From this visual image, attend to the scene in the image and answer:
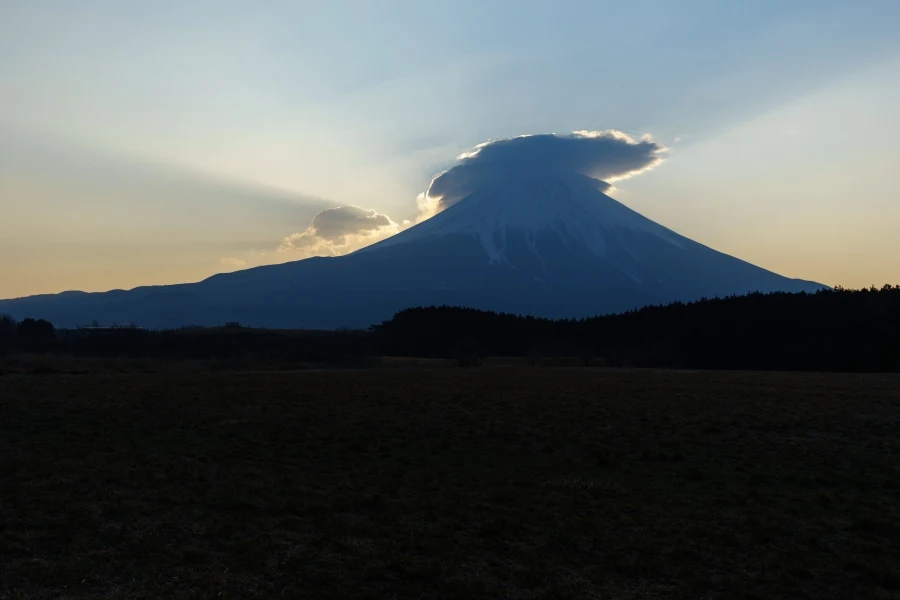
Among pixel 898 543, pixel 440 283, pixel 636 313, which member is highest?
pixel 440 283

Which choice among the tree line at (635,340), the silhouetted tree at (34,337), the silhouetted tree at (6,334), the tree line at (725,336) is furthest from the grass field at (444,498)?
the silhouetted tree at (34,337)

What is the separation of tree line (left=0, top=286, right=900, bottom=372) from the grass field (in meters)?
33.2

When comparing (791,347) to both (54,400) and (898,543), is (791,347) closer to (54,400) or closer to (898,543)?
(898,543)

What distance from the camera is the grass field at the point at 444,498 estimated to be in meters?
8.64

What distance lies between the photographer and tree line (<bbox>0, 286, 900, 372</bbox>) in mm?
55125

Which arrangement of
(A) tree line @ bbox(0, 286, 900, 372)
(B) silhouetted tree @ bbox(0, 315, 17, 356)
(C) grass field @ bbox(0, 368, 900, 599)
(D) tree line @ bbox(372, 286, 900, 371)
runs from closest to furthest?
1. (C) grass field @ bbox(0, 368, 900, 599)
2. (D) tree line @ bbox(372, 286, 900, 371)
3. (A) tree line @ bbox(0, 286, 900, 372)
4. (B) silhouetted tree @ bbox(0, 315, 17, 356)

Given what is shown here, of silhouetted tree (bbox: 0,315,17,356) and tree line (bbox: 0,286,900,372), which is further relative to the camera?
silhouetted tree (bbox: 0,315,17,356)

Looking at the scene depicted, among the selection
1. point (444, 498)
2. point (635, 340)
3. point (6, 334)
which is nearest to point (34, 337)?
point (6, 334)

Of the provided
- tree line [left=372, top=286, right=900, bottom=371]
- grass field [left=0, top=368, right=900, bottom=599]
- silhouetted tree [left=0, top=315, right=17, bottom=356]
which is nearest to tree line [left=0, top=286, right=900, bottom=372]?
tree line [left=372, top=286, right=900, bottom=371]

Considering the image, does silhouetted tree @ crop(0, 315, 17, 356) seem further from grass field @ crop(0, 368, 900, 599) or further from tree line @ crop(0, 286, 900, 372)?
grass field @ crop(0, 368, 900, 599)

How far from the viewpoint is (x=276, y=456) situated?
15.9 metres

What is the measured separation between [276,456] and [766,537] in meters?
10.8

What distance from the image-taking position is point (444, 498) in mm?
12484

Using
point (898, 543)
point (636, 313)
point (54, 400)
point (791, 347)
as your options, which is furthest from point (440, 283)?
point (898, 543)
